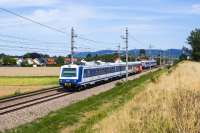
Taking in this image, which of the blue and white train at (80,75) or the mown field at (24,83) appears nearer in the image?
the blue and white train at (80,75)

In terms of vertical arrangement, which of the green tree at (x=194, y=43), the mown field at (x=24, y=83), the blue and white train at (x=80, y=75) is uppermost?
the green tree at (x=194, y=43)

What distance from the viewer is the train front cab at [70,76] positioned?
20828 mm

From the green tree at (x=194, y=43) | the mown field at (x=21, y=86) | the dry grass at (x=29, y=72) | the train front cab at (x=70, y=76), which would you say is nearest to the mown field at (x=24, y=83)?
the mown field at (x=21, y=86)

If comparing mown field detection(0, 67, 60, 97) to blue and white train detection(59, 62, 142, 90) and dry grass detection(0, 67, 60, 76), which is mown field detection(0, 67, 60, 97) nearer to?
blue and white train detection(59, 62, 142, 90)

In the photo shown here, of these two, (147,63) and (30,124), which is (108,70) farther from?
(147,63)

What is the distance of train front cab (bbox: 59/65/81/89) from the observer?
68.3 ft

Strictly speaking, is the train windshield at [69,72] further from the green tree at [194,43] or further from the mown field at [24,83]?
the green tree at [194,43]

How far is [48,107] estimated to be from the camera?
45.6 feet

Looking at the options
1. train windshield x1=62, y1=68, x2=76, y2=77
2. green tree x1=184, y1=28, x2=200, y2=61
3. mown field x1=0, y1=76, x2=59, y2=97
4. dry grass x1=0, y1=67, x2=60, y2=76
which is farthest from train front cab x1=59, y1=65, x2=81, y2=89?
green tree x1=184, y1=28, x2=200, y2=61

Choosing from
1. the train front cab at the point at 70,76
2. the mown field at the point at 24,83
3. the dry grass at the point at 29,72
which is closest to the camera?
the train front cab at the point at 70,76

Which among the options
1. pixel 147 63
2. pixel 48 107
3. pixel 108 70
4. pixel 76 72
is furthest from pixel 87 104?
pixel 147 63

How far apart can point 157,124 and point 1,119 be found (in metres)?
8.61

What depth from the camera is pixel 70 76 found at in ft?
69.2

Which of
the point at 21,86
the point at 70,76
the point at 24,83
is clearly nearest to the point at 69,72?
the point at 70,76
